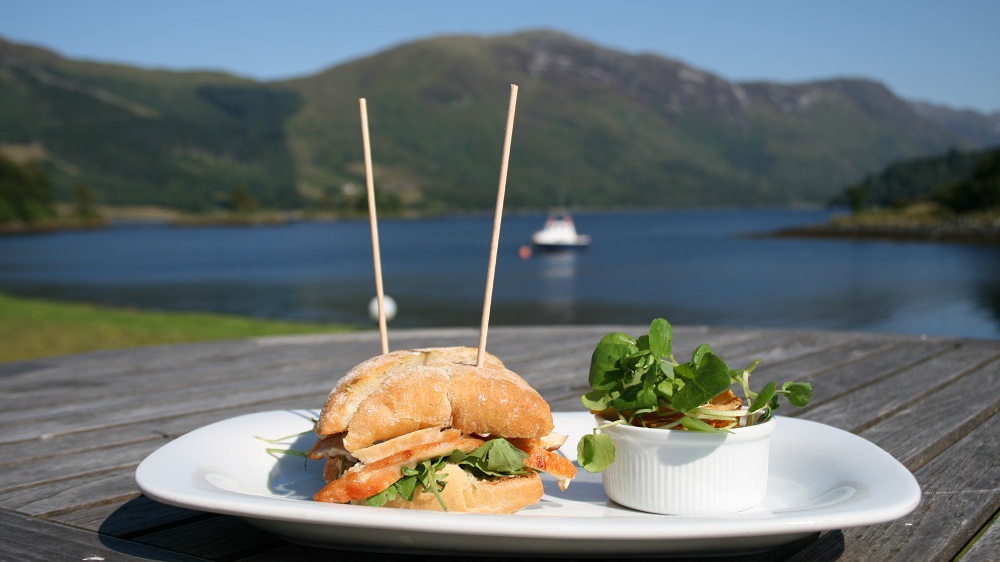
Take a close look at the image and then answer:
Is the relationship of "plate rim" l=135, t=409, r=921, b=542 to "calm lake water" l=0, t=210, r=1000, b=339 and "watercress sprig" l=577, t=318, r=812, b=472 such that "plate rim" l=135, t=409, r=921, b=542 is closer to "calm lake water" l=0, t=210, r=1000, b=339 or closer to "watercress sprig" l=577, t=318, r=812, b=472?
"watercress sprig" l=577, t=318, r=812, b=472

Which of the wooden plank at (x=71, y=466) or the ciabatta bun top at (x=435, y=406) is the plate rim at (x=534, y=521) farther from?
the wooden plank at (x=71, y=466)

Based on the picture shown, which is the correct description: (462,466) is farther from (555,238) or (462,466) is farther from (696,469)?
(555,238)

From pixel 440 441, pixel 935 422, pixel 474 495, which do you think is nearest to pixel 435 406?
pixel 440 441

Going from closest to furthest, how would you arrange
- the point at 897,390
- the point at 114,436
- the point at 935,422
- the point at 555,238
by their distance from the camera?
the point at 935,422
the point at 114,436
the point at 897,390
the point at 555,238

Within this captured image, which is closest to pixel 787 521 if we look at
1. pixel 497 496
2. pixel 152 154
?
pixel 497 496

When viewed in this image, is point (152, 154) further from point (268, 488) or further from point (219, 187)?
point (268, 488)

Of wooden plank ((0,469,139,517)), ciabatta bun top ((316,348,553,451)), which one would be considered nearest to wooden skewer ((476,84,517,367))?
ciabatta bun top ((316,348,553,451))

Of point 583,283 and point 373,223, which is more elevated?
point 373,223

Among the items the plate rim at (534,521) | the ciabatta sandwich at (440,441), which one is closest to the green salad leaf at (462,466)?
the ciabatta sandwich at (440,441)
